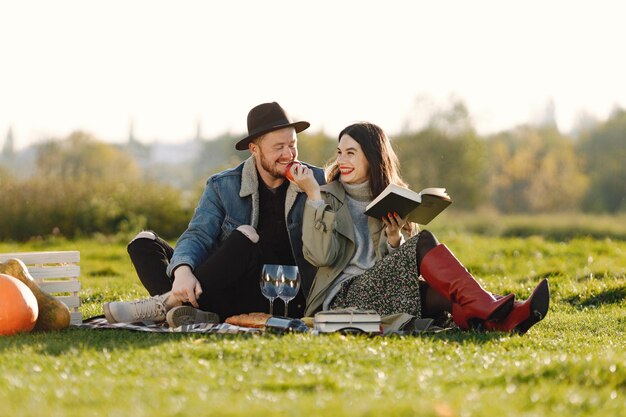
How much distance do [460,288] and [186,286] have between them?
174 centimetres

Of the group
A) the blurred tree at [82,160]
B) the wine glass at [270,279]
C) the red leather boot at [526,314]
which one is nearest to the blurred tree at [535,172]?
the blurred tree at [82,160]

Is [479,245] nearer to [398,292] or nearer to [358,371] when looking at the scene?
[398,292]

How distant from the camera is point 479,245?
1529cm

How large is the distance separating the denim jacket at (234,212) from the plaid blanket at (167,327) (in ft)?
1.34

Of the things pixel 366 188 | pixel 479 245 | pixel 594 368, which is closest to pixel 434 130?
pixel 479 245

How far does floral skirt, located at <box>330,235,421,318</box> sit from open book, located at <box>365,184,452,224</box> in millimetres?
198

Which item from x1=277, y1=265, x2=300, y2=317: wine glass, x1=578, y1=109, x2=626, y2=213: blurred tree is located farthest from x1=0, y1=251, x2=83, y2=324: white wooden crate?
x1=578, y1=109, x2=626, y2=213: blurred tree

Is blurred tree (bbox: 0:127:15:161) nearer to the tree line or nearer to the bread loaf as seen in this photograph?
the tree line

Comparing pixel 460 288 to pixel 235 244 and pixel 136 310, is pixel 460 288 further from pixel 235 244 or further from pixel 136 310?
pixel 136 310

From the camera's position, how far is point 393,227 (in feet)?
19.3

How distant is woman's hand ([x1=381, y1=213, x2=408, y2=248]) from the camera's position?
584 centimetres

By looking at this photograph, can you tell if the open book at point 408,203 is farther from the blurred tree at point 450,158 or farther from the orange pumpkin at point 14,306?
the blurred tree at point 450,158

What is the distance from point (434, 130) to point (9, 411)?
26.6m

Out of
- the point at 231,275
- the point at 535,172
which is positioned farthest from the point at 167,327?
the point at 535,172
